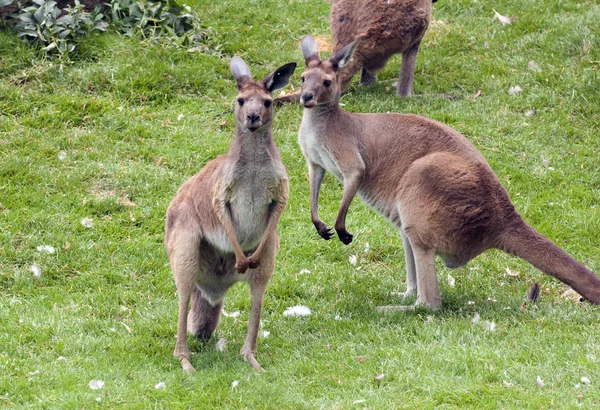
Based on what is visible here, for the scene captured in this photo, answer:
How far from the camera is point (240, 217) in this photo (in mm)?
5430

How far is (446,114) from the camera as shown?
8.92 meters

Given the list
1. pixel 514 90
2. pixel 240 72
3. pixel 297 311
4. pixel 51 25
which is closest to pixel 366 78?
pixel 514 90

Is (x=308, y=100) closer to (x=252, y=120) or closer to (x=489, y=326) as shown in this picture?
(x=252, y=120)

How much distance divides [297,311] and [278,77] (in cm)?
163

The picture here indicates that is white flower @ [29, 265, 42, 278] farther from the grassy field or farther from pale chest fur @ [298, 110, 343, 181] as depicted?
pale chest fur @ [298, 110, 343, 181]

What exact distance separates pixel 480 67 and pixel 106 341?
18.1ft

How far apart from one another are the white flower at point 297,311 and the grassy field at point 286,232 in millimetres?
65

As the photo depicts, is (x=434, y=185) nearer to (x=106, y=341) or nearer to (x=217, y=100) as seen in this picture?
(x=106, y=341)

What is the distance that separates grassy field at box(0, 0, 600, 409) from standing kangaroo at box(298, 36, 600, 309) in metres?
0.34

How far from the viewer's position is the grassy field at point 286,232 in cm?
504

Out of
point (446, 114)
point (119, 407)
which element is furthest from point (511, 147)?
point (119, 407)

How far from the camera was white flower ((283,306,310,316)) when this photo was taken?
6.26m

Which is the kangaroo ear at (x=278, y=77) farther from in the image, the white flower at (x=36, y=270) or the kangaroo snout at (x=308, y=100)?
the white flower at (x=36, y=270)

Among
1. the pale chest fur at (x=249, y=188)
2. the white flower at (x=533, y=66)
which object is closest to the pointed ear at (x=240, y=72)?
the pale chest fur at (x=249, y=188)
